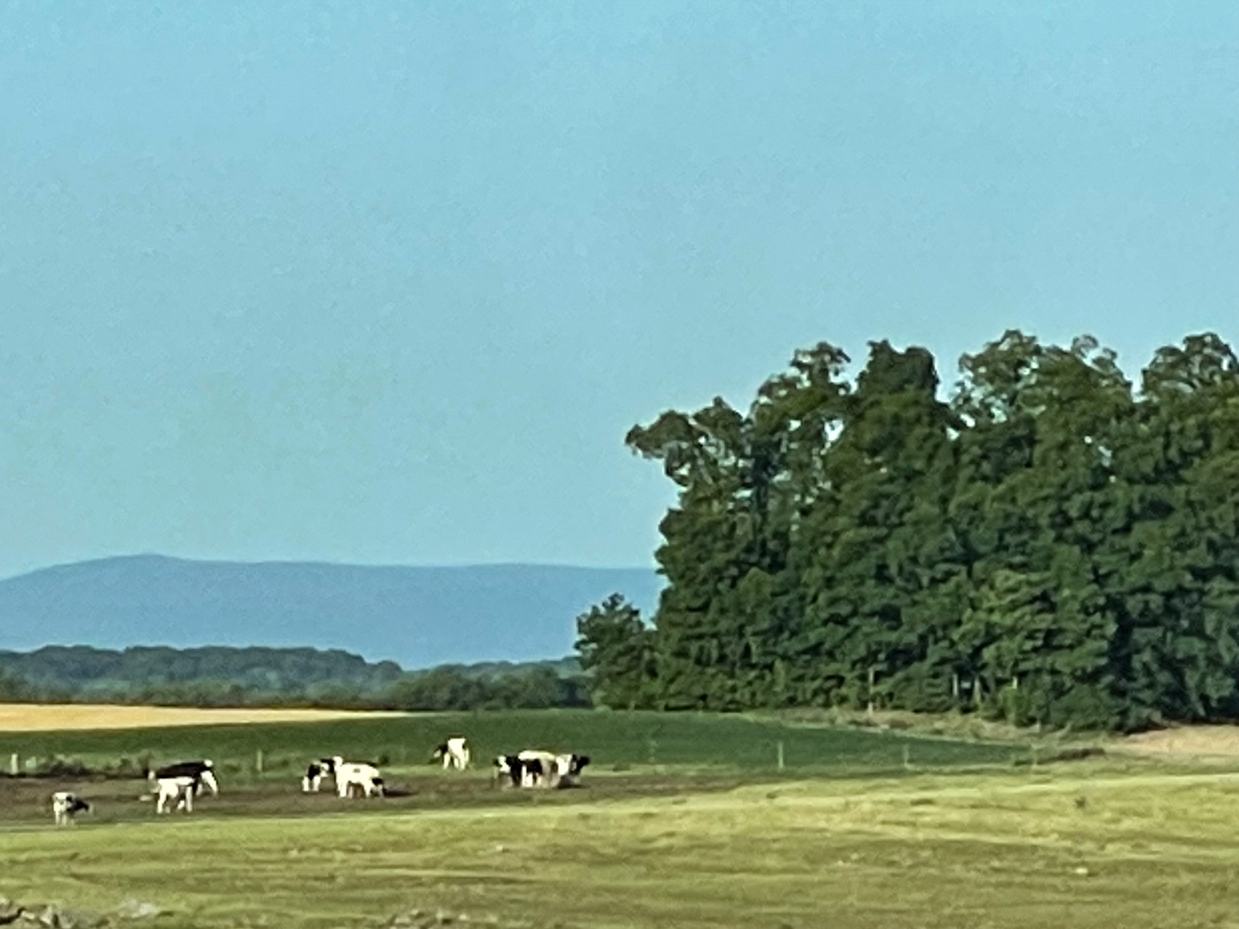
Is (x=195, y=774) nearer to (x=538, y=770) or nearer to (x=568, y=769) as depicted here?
(x=538, y=770)

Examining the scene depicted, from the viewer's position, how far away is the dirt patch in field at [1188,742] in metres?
95.8

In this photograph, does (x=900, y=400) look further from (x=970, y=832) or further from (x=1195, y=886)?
(x=1195, y=886)

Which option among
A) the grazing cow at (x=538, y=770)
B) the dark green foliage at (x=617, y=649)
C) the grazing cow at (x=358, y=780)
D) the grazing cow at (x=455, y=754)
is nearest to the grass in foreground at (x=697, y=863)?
the grazing cow at (x=358, y=780)

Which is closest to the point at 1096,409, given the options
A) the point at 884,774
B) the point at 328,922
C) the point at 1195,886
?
the point at 884,774

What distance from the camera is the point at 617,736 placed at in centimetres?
9244

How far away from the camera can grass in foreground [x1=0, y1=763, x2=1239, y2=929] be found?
3903 centimetres

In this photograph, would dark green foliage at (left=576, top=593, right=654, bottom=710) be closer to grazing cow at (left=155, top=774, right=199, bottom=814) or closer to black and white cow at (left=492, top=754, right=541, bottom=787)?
black and white cow at (left=492, top=754, right=541, bottom=787)

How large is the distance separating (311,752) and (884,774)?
52.3ft

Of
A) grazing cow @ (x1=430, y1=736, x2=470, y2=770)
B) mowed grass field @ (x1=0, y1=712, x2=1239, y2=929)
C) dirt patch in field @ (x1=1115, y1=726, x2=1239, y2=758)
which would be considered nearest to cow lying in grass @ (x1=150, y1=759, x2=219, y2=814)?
mowed grass field @ (x1=0, y1=712, x2=1239, y2=929)

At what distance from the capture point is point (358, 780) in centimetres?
6719

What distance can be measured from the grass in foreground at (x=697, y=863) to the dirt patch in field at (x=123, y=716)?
3766cm

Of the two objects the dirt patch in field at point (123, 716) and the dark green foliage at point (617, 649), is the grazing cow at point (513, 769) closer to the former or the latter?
the dirt patch in field at point (123, 716)

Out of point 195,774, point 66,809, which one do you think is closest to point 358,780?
point 195,774

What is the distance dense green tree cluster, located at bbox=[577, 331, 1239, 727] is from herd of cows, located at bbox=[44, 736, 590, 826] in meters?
30.4
